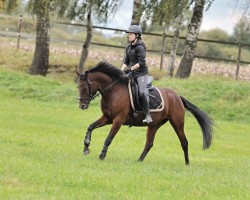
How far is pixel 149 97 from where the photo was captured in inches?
573

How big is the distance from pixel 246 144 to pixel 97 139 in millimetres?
5233

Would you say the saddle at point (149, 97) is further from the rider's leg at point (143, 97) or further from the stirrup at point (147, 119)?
the stirrup at point (147, 119)

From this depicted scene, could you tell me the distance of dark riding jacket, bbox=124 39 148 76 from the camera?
1398 cm

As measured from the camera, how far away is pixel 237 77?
35188mm

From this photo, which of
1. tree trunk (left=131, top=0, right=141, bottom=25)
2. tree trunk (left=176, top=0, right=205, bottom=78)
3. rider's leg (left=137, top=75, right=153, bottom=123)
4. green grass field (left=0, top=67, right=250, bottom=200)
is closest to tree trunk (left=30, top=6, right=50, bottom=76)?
green grass field (left=0, top=67, right=250, bottom=200)

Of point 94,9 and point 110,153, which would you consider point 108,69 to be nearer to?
point 110,153

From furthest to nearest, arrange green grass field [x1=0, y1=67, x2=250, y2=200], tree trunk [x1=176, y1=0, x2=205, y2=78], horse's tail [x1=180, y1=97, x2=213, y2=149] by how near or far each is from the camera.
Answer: tree trunk [x1=176, y1=0, x2=205, y2=78]
horse's tail [x1=180, y1=97, x2=213, y2=149]
green grass field [x1=0, y1=67, x2=250, y2=200]

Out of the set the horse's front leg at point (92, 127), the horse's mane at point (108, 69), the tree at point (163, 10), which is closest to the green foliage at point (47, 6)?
the tree at point (163, 10)

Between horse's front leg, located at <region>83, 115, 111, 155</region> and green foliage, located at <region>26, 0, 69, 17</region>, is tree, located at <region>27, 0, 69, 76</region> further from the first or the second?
horse's front leg, located at <region>83, 115, 111, 155</region>

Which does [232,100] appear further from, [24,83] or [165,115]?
[165,115]

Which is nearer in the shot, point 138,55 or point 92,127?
point 92,127

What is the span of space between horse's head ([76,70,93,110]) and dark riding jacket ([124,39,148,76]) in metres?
1.00

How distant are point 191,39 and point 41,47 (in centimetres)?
779

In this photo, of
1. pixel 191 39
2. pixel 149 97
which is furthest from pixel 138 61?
pixel 191 39
